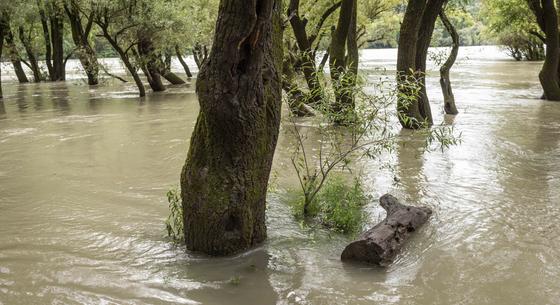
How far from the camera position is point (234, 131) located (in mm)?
4332

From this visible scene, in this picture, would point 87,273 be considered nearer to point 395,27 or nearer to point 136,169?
point 136,169

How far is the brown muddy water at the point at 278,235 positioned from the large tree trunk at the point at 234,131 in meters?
0.33

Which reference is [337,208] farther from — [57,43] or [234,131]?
[57,43]

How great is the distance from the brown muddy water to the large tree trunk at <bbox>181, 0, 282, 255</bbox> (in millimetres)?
330

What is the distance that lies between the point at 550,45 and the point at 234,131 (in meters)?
14.8

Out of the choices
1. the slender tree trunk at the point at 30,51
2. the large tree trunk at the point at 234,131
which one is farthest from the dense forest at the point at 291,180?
the slender tree trunk at the point at 30,51

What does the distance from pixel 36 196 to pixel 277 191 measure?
3398 millimetres

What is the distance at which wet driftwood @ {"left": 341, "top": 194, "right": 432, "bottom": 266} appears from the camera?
464 centimetres

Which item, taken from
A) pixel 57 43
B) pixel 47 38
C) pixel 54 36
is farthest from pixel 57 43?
pixel 47 38

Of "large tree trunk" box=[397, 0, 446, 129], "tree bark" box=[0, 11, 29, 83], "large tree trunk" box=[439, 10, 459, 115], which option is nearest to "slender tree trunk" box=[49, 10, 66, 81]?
"tree bark" box=[0, 11, 29, 83]

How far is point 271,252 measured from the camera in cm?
487

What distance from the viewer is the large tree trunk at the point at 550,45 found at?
15.4 meters

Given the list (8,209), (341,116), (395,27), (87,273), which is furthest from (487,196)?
(395,27)

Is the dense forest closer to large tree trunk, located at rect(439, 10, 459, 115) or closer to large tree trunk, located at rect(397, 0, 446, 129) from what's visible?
large tree trunk, located at rect(397, 0, 446, 129)
